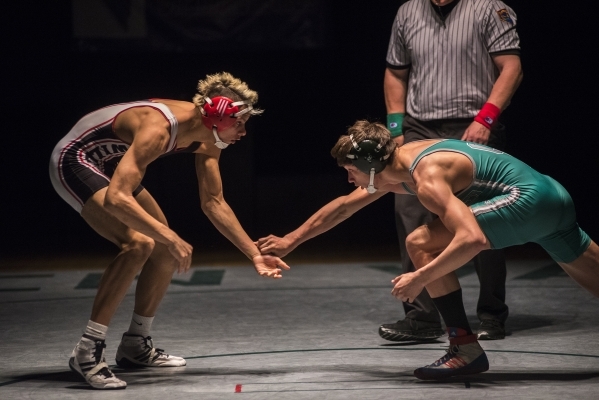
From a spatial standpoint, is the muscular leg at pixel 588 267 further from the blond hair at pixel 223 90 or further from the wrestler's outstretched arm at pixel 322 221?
the blond hair at pixel 223 90

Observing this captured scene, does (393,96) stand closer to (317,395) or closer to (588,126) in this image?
(317,395)

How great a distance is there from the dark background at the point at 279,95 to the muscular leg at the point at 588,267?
4531mm

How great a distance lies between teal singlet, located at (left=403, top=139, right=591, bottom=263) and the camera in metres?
4.25

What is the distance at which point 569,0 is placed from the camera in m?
9.50

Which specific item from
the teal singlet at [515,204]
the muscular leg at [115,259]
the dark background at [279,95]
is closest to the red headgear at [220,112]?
the muscular leg at [115,259]

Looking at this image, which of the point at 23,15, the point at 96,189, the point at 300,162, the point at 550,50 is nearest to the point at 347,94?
the point at 300,162

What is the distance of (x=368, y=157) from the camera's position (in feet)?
14.0

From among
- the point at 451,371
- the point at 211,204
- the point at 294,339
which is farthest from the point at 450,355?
the point at 211,204

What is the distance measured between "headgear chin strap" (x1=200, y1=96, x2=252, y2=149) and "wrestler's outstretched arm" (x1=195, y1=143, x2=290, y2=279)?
7.9 inches

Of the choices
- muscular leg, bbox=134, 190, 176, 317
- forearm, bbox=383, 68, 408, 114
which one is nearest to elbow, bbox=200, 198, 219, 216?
muscular leg, bbox=134, 190, 176, 317

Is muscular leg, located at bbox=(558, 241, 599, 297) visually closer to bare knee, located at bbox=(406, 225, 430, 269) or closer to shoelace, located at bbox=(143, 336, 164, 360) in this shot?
bare knee, located at bbox=(406, 225, 430, 269)

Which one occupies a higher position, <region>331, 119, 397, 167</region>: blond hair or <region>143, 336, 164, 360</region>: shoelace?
<region>331, 119, 397, 167</region>: blond hair

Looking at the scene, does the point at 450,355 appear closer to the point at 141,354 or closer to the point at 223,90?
the point at 141,354

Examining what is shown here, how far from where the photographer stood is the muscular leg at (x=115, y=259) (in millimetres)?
4406
